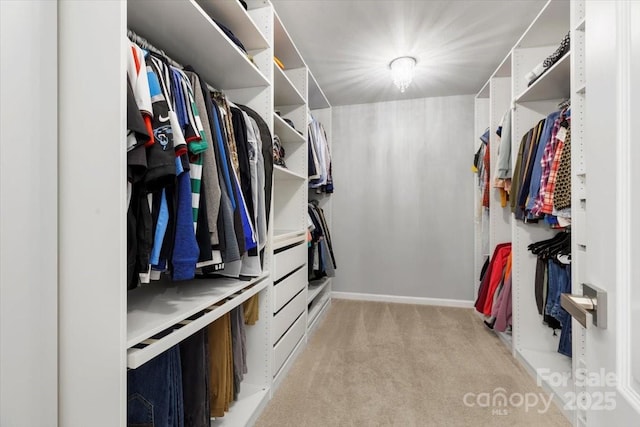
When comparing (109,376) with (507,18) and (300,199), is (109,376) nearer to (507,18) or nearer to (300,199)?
(300,199)

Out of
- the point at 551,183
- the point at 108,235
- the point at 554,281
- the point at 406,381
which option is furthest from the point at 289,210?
the point at 554,281

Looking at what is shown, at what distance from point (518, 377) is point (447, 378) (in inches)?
17.4

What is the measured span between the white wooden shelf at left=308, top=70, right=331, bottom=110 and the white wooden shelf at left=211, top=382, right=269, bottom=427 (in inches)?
93.5

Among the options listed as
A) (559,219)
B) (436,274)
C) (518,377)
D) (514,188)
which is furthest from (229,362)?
(436,274)

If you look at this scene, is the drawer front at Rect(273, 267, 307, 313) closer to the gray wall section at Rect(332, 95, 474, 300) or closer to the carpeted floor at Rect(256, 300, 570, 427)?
the carpeted floor at Rect(256, 300, 570, 427)

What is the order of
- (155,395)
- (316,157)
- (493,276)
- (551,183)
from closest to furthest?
(155,395) → (551,183) → (493,276) → (316,157)

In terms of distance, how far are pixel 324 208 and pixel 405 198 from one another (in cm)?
94

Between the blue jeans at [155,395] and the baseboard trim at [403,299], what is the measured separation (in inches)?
96.8

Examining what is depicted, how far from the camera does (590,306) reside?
48cm

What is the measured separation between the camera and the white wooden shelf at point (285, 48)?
1738 mm

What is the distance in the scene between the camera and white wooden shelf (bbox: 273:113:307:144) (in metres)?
1.78

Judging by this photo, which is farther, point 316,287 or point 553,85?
point 316,287

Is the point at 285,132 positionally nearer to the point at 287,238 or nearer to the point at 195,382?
the point at 287,238

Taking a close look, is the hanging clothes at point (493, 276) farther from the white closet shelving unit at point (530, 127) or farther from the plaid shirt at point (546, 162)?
the plaid shirt at point (546, 162)
